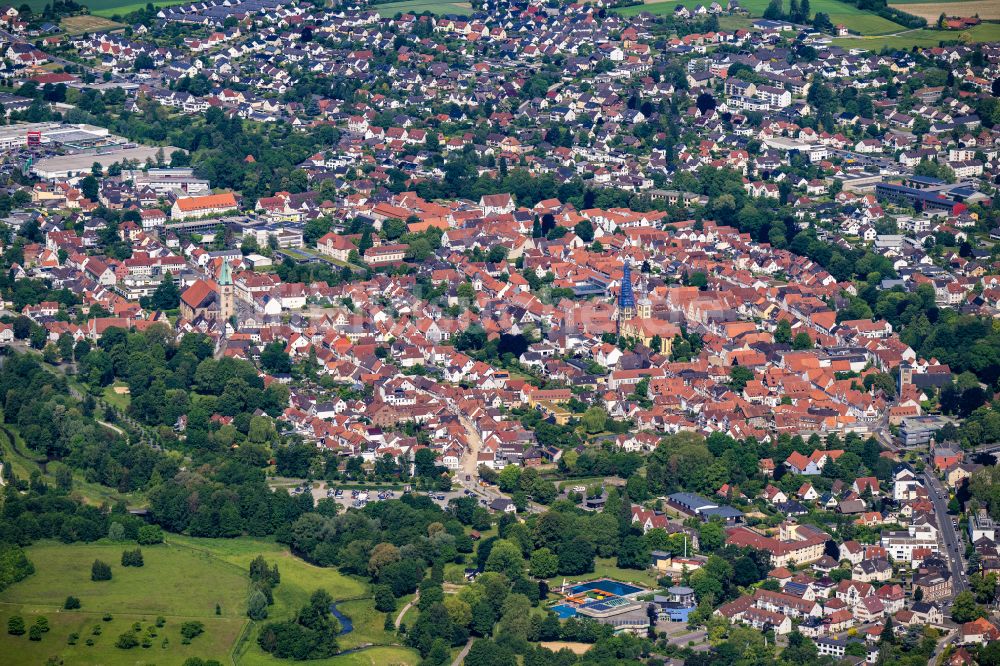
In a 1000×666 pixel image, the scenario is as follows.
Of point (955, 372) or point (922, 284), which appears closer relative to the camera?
point (955, 372)

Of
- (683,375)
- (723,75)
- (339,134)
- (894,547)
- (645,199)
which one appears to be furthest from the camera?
(723,75)

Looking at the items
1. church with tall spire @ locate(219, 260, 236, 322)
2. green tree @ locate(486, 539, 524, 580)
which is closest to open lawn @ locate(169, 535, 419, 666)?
green tree @ locate(486, 539, 524, 580)

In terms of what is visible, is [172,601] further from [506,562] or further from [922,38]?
[922,38]

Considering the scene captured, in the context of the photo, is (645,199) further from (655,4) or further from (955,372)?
(655,4)

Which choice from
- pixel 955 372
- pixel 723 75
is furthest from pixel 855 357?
pixel 723 75

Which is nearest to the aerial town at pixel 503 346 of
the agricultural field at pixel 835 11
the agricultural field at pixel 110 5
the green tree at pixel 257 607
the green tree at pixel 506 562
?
the green tree at pixel 506 562

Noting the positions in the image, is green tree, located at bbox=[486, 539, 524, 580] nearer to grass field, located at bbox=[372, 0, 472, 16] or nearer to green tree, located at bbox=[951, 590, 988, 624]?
green tree, located at bbox=[951, 590, 988, 624]

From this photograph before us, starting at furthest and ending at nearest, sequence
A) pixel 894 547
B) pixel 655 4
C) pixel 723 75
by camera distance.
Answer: pixel 655 4
pixel 723 75
pixel 894 547
